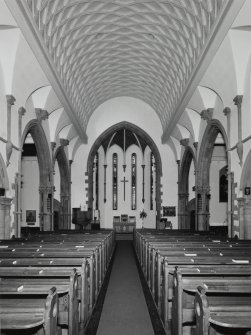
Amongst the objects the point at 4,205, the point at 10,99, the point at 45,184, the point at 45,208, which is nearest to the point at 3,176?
the point at 4,205

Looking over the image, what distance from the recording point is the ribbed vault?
1044 cm

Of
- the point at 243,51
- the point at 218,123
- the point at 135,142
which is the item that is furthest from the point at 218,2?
the point at 135,142

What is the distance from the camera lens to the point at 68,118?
1780 centimetres

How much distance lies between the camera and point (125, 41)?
1474 cm

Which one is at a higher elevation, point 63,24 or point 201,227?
point 63,24

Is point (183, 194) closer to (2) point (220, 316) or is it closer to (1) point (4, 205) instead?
(1) point (4, 205)

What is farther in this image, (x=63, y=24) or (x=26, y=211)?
(x=26, y=211)

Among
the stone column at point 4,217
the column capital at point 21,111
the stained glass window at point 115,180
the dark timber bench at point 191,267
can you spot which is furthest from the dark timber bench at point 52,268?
the stained glass window at point 115,180

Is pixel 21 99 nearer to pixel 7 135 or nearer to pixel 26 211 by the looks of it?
pixel 7 135

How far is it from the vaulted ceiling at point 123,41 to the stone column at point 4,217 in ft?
13.2

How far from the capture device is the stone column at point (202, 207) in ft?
55.9

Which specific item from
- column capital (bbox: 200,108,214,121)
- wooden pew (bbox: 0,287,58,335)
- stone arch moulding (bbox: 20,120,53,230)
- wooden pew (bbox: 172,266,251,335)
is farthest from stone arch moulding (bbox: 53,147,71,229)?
wooden pew (bbox: 0,287,58,335)

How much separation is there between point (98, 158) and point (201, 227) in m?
11.7

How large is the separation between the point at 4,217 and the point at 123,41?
7.68 metres
